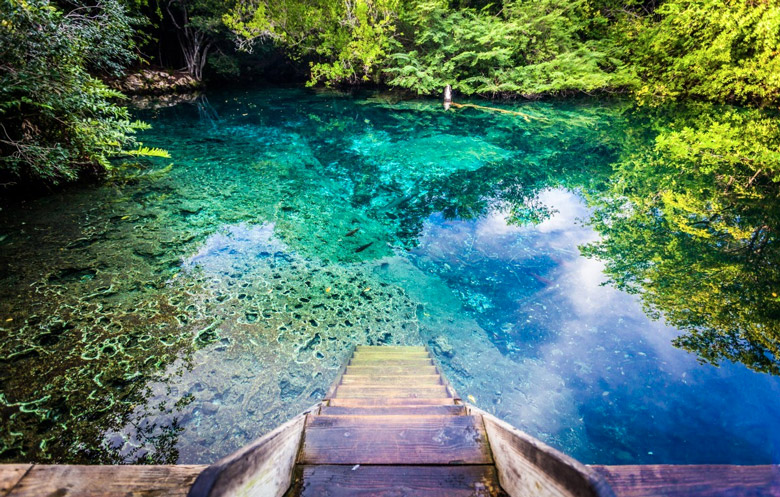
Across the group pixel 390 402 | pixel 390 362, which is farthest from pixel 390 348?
pixel 390 402

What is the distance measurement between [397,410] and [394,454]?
0.37 meters

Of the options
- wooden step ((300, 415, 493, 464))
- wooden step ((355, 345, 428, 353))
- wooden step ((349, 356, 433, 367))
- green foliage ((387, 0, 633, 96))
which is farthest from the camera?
green foliage ((387, 0, 633, 96))

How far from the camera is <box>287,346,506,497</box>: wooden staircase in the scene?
982 millimetres

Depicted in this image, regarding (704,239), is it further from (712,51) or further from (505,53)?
(712,51)

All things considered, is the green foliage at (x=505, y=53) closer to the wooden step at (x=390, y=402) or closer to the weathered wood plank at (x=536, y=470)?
the wooden step at (x=390, y=402)

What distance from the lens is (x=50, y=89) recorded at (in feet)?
12.4

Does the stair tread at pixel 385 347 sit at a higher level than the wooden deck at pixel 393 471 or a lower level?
higher

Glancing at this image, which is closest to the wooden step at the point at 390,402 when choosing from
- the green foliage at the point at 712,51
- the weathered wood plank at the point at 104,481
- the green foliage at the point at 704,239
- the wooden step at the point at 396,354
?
the weathered wood plank at the point at 104,481

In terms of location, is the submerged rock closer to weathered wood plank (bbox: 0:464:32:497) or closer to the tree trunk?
the tree trunk

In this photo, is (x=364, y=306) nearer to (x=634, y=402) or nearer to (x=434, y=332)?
(x=434, y=332)

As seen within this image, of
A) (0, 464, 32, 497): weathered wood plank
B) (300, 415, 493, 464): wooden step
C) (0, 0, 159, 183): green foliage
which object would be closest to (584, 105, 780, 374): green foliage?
(300, 415, 493, 464): wooden step

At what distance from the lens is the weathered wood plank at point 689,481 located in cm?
93

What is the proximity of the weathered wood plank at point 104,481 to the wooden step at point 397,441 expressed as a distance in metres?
0.37

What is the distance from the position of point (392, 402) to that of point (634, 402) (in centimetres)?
221
